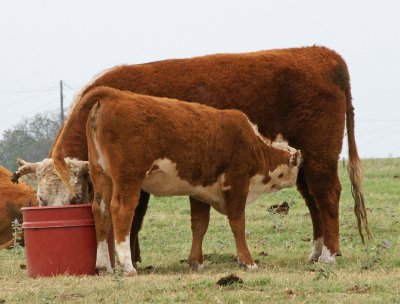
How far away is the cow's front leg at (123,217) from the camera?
332 inches

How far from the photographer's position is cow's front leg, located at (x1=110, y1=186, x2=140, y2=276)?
8.43m

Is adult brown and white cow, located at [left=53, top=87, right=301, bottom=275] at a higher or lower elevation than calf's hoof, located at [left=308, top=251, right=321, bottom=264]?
higher

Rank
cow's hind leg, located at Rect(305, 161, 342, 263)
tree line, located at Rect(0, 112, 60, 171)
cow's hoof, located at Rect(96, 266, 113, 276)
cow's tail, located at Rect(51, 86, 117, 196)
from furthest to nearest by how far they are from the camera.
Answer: tree line, located at Rect(0, 112, 60, 171)
cow's hind leg, located at Rect(305, 161, 342, 263)
cow's hoof, located at Rect(96, 266, 113, 276)
cow's tail, located at Rect(51, 86, 117, 196)

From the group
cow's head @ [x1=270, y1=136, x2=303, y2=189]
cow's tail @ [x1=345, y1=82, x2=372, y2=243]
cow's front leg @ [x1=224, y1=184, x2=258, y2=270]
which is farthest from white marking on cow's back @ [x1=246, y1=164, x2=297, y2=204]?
cow's tail @ [x1=345, y1=82, x2=372, y2=243]

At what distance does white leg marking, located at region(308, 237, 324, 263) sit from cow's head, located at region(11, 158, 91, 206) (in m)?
2.69

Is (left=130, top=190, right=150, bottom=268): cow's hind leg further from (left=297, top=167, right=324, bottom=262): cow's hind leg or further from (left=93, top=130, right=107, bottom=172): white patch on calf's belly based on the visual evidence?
(left=297, top=167, right=324, bottom=262): cow's hind leg

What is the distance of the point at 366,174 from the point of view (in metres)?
22.6

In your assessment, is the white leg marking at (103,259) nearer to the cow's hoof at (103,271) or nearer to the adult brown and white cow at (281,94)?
the cow's hoof at (103,271)

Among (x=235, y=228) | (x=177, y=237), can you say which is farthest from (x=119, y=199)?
(x=177, y=237)

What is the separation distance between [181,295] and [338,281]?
4.69 ft

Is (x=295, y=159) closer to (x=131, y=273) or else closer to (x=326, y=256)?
(x=326, y=256)

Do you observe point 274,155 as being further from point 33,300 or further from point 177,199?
point 177,199

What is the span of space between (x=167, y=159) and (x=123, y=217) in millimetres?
Result: 683

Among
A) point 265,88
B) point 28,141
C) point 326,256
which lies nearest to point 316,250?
point 326,256
